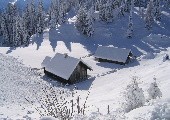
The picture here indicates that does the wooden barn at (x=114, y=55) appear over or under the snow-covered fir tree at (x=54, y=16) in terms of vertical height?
over

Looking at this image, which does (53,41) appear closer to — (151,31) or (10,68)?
(151,31)

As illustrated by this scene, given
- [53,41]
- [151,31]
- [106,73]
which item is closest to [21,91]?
[106,73]

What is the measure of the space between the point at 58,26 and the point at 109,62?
38.2m

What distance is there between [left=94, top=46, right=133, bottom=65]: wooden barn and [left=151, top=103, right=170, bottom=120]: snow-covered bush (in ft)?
164

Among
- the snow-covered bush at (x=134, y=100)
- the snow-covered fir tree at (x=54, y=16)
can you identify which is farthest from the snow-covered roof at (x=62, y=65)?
the snow-covered fir tree at (x=54, y=16)

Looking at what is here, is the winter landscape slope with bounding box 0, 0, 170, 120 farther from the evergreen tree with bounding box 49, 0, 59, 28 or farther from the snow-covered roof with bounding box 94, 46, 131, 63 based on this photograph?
the evergreen tree with bounding box 49, 0, 59, 28

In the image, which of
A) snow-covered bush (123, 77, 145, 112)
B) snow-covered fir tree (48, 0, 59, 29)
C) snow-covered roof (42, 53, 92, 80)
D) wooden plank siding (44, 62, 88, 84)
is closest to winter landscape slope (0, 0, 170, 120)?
snow-covered bush (123, 77, 145, 112)

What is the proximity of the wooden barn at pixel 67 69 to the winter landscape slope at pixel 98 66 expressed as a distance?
5.94 ft

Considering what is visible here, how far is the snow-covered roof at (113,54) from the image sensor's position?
63.2 m

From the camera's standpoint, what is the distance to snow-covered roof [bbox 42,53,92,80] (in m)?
49.7

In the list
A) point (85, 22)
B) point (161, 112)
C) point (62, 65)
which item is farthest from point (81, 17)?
point (161, 112)

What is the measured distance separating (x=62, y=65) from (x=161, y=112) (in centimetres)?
4052

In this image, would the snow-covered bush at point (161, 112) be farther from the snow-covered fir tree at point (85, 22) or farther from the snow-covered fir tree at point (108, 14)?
the snow-covered fir tree at point (108, 14)

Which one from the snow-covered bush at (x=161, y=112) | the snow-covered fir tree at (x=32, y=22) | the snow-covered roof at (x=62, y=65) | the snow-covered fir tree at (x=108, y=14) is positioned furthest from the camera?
the snow-covered fir tree at (x=32, y=22)
